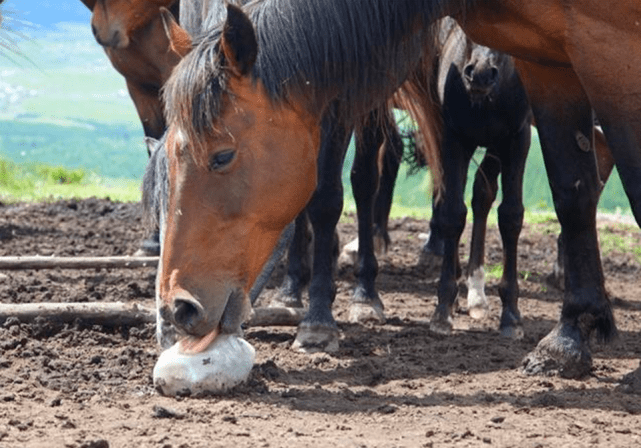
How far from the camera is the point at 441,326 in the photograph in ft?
19.5

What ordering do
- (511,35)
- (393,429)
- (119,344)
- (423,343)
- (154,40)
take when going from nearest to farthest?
(393,429)
(511,35)
(119,344)
(423,343)
(154,40)

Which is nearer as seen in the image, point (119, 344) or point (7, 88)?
point (119, 344)

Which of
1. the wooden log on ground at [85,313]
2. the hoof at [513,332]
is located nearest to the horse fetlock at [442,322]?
the hoof at [513,332]

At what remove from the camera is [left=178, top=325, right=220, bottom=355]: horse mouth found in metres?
4.09

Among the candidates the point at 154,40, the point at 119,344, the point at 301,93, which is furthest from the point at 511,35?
the point at 154,40

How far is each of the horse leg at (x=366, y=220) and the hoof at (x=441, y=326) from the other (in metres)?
0.41

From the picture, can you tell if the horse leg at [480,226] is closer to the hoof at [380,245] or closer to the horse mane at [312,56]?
the hoof at [380,245]

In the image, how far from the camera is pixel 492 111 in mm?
6012

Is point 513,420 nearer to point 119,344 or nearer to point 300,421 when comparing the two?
point 300,421

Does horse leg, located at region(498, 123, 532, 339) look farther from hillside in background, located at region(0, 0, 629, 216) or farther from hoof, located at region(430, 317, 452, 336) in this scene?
hillside in background, located at region(0, 0, 629, 216)

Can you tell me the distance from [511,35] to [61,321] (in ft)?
7.99

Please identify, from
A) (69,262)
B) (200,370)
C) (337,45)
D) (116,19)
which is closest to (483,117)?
(337,45)

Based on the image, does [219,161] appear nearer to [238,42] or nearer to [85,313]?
[238,42]

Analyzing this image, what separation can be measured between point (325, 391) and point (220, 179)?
38.2 inches
